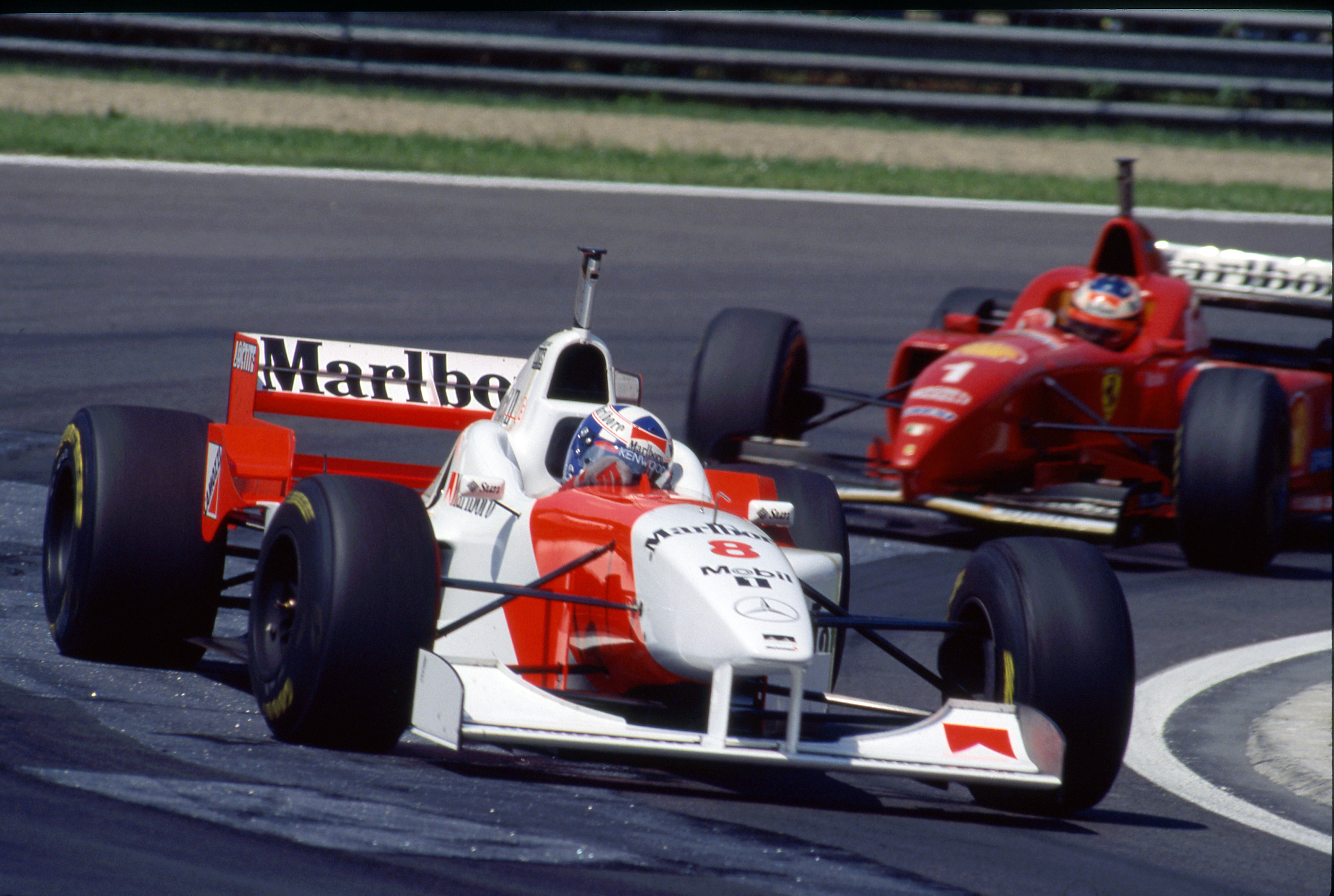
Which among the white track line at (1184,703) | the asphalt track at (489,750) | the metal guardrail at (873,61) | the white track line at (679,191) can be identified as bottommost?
the white track line at (1184,703)

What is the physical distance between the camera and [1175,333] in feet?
35.9

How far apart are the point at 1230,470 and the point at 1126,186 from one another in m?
2.66

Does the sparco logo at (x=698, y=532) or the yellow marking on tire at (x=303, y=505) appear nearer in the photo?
the yellow marking on tire at (x=303, y=505)

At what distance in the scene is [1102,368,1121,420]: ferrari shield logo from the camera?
1054cm

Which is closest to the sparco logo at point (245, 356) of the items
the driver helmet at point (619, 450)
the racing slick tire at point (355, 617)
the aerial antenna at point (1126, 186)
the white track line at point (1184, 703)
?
the driver helmet at point (619, 450)

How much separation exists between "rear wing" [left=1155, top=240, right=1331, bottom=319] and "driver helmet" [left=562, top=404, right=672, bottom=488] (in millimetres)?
6608

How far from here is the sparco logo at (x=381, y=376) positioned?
23.1ft

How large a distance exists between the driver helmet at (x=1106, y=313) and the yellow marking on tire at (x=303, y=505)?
251 inches

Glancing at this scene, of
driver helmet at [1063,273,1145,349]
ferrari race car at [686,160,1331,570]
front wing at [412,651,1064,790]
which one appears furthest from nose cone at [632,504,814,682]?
driver helmet at [1063,273,1145,349]

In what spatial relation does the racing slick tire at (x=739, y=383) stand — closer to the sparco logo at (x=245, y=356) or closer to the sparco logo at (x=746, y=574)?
the sparco logo at (x=245, y=356)

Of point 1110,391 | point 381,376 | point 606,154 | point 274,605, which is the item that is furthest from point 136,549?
point 606,154

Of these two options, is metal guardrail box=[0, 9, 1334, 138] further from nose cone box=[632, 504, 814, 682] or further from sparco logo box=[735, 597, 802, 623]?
sparco logo box=[735, 597, 802, 623]

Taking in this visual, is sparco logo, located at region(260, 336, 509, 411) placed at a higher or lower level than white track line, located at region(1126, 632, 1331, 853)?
higher

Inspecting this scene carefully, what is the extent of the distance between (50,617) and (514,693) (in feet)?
6.79
